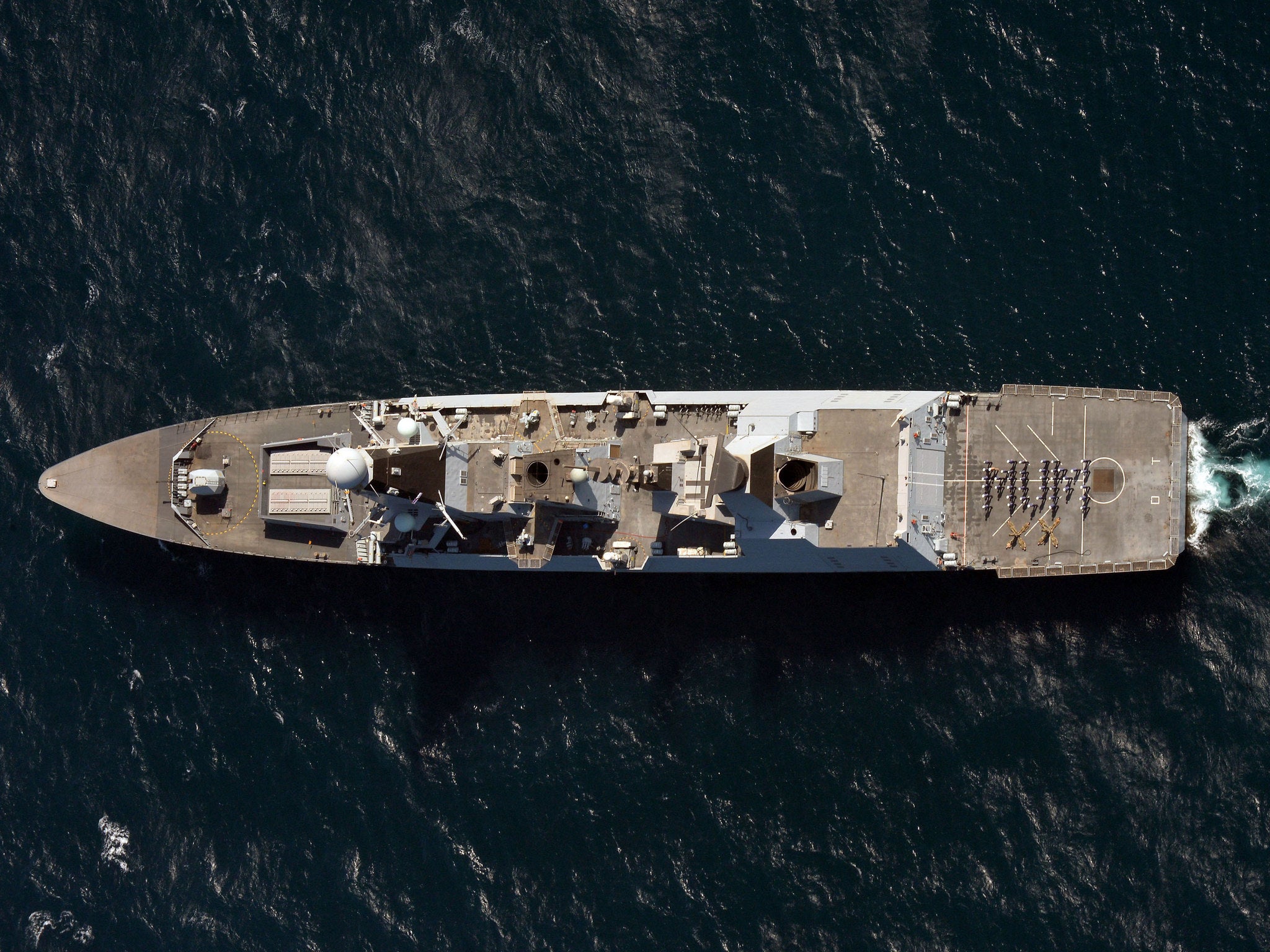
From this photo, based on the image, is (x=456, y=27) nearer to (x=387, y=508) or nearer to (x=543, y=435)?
(x=543, y=435)

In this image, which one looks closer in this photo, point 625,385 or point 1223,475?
point 1223,475

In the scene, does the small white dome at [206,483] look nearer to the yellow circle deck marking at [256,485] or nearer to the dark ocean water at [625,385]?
the yellow circle deck marking at [256,485]

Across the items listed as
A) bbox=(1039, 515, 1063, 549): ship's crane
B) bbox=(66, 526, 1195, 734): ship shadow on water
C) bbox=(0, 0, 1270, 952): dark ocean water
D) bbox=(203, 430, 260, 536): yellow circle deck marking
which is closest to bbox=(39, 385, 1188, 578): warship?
bbox=(1039, 515, 1063, 549): ship's crane

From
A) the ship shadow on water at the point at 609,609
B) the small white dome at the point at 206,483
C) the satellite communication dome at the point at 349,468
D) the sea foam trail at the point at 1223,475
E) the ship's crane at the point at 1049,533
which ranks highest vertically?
the satellite communication dome at the point at 349,468

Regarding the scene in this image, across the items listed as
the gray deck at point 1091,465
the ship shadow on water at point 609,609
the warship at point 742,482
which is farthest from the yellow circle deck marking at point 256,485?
the gray deck at point 1091,465

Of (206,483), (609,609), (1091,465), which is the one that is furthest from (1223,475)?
(206,483)

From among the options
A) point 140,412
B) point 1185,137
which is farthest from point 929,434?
point 140,412

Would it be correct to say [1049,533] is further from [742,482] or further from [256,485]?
[256,485]
